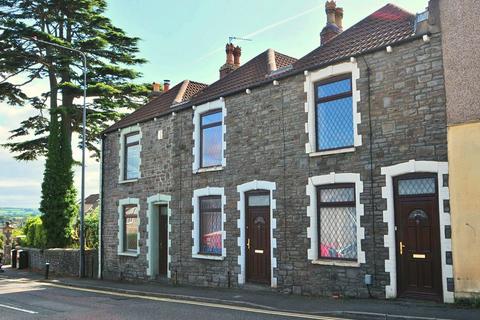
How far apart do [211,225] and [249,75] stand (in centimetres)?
503

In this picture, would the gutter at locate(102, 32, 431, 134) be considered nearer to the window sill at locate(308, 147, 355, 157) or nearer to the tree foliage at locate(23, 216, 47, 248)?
the window sill at locate(308, 147, 355, 157)

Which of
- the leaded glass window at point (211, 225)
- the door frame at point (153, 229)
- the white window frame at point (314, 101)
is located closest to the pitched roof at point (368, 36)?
the white window frame at point (314, 101)

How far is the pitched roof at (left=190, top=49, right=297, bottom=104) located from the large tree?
410 inches

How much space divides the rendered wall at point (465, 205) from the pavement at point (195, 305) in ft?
2.22

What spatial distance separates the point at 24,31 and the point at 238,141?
15.7 metres

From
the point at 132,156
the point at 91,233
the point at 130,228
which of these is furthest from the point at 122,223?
the point at 91,233

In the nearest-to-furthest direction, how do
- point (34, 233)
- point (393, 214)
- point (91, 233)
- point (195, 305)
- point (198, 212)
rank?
point (393, 214)
point (195, 305)
point (198, 212)
point (91, 233)
point (34, 233)

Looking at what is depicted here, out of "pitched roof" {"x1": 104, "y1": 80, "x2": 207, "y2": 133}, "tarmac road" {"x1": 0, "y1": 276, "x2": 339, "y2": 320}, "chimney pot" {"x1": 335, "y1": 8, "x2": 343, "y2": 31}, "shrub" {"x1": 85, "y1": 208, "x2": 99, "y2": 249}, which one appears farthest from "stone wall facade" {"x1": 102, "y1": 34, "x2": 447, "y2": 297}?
"shrub" {"x1": 85, "y1": 208, "x2": 99, "y2": 249}

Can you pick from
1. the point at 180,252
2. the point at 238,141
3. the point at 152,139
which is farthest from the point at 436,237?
the point at 152,139

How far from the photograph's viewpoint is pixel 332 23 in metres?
16.3

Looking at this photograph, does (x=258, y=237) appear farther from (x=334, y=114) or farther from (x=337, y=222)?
(x=334, y=114)

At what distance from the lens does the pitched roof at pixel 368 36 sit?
40.1ft

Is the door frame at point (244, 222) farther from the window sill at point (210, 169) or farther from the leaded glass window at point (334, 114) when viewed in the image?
the leaded glass window at point (334, 114)

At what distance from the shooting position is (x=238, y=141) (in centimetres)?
1545
